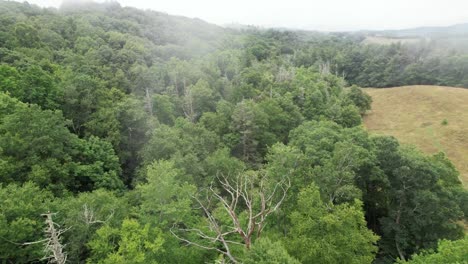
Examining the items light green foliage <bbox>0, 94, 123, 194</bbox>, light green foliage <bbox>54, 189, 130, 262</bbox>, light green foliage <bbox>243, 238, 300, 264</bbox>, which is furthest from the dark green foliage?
light green foliage <bbox>243, 238, 300, 264</bbox>

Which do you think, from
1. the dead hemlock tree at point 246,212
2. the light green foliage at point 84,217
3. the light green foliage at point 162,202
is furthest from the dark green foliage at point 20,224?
the dead hemlock tree at point 246,212

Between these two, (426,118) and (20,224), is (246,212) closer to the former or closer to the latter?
(20,224)

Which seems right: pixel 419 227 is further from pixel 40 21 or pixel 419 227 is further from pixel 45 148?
pixel 40 21

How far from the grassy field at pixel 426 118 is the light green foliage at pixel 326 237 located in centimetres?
4298

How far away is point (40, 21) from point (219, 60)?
47.0 meters

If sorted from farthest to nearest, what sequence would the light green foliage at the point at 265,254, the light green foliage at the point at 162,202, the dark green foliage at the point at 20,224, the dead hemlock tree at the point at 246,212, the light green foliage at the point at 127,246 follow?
the light green foliage at the point at 162,202 → the dark green foliage at the point at 20,224 → the light green foliage at the point at 127,246 → the dead hemlock tree at the point at 246,212 → the light green foliage at the point at 265,254

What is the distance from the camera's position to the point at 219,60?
86938mm

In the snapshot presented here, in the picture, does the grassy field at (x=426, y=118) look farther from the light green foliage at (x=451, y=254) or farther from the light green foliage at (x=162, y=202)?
the light green foliage at (x=162, y=202)

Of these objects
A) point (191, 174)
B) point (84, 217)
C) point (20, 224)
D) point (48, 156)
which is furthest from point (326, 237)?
point (48, 156)

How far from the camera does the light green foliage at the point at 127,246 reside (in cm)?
1912

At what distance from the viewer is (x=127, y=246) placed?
1934 centimetres

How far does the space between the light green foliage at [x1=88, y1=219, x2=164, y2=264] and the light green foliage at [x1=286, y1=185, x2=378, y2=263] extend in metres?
9.40

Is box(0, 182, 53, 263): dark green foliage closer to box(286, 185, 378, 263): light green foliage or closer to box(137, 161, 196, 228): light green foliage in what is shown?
box(137, 161, 196, 228): light green foliage

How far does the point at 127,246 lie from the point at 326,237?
13.0 metres
